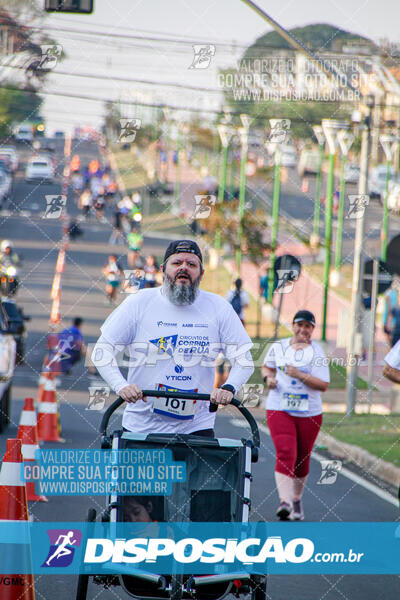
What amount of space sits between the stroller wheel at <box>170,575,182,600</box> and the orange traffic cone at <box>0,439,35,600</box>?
1.03 m

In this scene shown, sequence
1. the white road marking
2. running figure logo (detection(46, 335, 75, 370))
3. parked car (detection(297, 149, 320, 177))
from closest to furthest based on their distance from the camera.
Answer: the white road marking → running figure logo (detection(46, 335, 75, 370)) → parked car (detection(297, 149, 320, 177))

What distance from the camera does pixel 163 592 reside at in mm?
5340

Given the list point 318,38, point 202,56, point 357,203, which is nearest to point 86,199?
point 318,38

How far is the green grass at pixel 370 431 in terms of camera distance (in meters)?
13.5

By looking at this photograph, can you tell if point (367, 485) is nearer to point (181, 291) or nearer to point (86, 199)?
point (181, 291)

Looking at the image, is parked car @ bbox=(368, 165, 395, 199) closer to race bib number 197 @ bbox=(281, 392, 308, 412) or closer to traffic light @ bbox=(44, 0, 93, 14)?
race bib number 197 @ bbox=(281, 392, 308, 412)

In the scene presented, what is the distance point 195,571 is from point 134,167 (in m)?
58.0

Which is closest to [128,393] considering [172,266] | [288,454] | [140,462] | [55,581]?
[140,462]

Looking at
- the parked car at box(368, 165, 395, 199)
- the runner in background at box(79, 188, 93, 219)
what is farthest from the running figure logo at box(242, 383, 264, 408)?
the parked car at box(368, 165, 395, 199)

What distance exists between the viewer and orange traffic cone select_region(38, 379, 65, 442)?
13.5 metres

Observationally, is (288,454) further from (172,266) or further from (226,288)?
(226,288)

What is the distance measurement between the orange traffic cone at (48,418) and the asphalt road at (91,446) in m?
0.23

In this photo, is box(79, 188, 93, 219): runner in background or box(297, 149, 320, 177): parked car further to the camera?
box(297, 149, 320, 177): parked car

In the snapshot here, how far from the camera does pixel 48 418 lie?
1357cm
